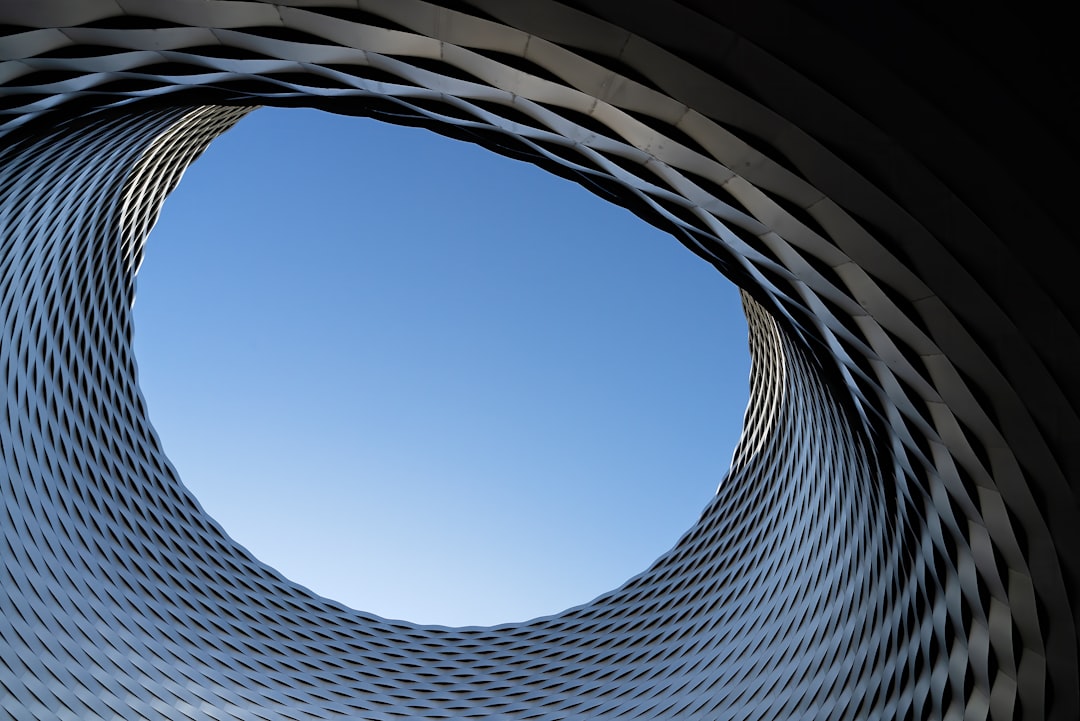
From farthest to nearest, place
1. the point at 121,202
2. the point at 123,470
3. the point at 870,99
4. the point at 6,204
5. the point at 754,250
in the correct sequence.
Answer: the point at 123,470
the point at 121,202
the point at 6,204
the point at 754,250
the point at 870,99

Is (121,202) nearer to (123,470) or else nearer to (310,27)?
(123,470)

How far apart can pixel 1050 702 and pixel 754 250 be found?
921cm

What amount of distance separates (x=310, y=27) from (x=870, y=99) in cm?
701

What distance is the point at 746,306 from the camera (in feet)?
92.7

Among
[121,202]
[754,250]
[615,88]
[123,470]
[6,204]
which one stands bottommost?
[123,470]

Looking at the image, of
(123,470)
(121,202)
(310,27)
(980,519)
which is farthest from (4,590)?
(980,519)

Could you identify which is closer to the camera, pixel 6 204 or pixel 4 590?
pixel 6 204

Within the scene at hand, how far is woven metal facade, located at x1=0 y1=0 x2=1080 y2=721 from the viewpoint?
8891mm

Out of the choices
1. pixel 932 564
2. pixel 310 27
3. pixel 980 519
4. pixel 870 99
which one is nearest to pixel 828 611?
pixel 932 564

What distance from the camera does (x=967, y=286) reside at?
387 inches

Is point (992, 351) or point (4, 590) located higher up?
point (992, 351)

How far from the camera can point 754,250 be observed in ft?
41.0

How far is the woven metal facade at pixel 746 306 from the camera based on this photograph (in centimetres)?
889

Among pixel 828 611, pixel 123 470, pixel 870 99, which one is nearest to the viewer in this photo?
pixel 870 99
